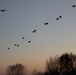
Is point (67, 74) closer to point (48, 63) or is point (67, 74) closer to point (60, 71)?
point (60, 71)

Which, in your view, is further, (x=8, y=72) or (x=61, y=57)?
(x=8, y=72)

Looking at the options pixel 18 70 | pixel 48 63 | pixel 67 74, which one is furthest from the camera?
pixel 18 70

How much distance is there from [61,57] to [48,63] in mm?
6750

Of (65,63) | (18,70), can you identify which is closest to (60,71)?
(65,63)

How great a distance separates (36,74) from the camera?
125 m

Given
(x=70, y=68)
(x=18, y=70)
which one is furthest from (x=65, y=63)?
(x=18, y=70)

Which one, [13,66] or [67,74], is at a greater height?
[13,66]

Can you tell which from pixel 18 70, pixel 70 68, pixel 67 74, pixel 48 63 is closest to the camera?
pixel 67 74

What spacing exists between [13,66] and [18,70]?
4793 mm

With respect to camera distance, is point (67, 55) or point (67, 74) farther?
point (67, 55)

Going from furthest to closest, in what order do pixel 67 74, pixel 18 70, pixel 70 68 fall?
pixel 18 70
pixel 70 68
pixel 67 74

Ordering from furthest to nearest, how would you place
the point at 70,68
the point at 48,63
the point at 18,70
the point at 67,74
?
1. the point at 18,70
2. the point at 48,63
3. the point at 70,68
4. the point at 67,74

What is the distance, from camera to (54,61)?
10100cm

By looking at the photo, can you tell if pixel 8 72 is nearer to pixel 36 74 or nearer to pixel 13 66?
pixel 13 66
